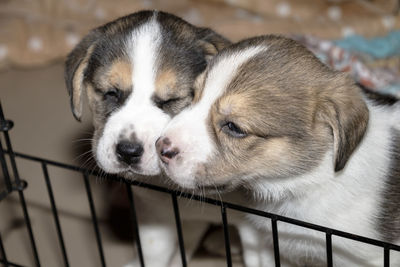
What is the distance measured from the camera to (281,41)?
2.07m

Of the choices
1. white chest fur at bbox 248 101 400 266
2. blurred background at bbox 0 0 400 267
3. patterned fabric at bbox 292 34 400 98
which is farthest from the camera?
patterned fabric at bbox 292 34 400 98

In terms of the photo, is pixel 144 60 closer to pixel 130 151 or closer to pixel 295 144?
pixel 130 151

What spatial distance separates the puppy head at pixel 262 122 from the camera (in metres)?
1.92

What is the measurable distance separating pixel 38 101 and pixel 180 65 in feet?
8.68

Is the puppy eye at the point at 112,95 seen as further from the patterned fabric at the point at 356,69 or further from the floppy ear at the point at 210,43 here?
the patterned fabric at the point at 356,69

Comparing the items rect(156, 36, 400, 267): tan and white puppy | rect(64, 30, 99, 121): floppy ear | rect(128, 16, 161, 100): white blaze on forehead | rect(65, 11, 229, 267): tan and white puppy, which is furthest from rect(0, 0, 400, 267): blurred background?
rect(128, 16, 161, 100): white blaze on forehead

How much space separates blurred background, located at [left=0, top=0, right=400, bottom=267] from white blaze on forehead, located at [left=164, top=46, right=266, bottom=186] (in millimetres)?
1194

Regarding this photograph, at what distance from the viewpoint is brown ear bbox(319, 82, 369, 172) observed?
190cm

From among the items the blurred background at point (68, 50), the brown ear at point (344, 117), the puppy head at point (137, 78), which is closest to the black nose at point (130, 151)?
the puppy head at point (137, 78)

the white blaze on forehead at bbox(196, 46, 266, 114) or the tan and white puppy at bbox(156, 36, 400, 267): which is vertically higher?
the white blaze on forehead at bbox(196, 46, 266, 114)

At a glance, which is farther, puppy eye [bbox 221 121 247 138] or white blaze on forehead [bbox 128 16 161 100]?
white blaze on forehead [bbox 128 16 161 100]

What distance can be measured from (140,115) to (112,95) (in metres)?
0.24

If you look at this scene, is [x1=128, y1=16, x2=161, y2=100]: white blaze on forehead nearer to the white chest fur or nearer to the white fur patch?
the white fur patch

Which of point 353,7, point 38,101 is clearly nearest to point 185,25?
point 38,101
